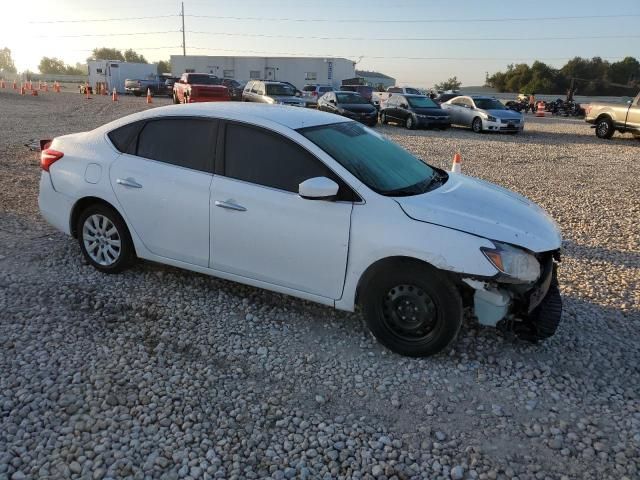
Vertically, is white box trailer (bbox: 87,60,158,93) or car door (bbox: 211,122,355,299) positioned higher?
white box trailer (bbox: 87,60,158,93)

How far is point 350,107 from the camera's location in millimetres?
20375

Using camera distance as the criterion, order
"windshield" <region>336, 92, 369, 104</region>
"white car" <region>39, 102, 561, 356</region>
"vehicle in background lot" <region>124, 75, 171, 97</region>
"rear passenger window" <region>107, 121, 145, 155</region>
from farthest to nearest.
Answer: "vehicle in background lot" <region>124, 75, 171, 97</region>
"windshield" <region>336, 92, 369, 104</region>
"rear passenger window" <region>107, 121, 145, 155</region>
"white car" <region>39, 102, 561, 356</region>

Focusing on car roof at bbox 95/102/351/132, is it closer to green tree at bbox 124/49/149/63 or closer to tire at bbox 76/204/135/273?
tire at bbox 76/204/135/273

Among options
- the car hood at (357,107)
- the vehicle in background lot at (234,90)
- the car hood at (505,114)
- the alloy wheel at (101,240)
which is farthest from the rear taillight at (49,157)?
the vehicle in background lot at (234,90)

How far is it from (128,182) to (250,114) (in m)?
1.22

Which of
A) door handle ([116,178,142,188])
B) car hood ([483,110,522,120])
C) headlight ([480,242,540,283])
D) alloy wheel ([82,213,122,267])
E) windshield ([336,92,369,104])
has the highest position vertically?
windshield ([336,92,369,104])

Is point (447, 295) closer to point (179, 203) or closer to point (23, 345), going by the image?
point (179, 203)

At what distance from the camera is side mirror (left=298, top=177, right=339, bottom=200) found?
3.57 metres

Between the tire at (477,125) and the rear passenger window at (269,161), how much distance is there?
702 inches

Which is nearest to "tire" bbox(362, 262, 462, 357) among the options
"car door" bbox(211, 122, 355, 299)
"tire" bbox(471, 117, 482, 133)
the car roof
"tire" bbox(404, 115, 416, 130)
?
"car door" bbox(211, 122, 355, 299)

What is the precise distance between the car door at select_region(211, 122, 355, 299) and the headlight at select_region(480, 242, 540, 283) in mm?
990

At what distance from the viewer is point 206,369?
3.47 metres

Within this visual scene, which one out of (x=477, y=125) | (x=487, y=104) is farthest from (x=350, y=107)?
(x=487, y=104)

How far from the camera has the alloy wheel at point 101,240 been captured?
4715 millimetres
